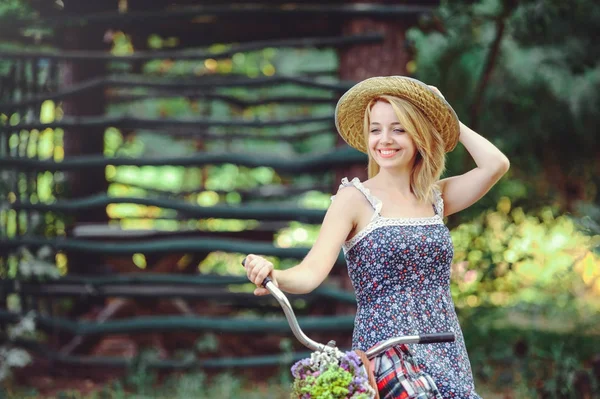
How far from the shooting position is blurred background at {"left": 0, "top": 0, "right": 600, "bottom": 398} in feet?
19.9

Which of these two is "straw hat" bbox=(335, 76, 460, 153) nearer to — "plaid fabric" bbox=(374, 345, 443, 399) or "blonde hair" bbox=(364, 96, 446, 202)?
"blonde hair" bbox=(364, 96, 446, 202)

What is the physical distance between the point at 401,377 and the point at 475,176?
0.77 m

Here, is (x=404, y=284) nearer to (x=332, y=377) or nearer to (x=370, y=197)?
(x=370, y=197)

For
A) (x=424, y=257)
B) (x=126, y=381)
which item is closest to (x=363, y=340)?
(x=424, y=257)

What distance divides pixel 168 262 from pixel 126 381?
5.44ft

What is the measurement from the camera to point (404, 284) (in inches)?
106

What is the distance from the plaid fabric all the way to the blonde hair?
541 millimetres

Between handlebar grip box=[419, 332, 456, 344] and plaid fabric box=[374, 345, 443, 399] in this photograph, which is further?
plaid fabric box=[374, 345, 443, 399]

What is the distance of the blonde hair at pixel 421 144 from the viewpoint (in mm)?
2697

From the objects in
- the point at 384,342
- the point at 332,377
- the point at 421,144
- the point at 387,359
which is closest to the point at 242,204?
the point at 421,144

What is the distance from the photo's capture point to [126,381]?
6301mm

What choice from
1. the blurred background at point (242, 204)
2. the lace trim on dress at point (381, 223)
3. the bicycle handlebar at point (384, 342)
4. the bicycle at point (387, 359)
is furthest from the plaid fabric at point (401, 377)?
the blurred background at point (242, 204)

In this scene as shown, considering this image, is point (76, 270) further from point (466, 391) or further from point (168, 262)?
point (466, 391)

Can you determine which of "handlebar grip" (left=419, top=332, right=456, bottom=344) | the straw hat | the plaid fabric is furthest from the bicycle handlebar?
the straw hat
